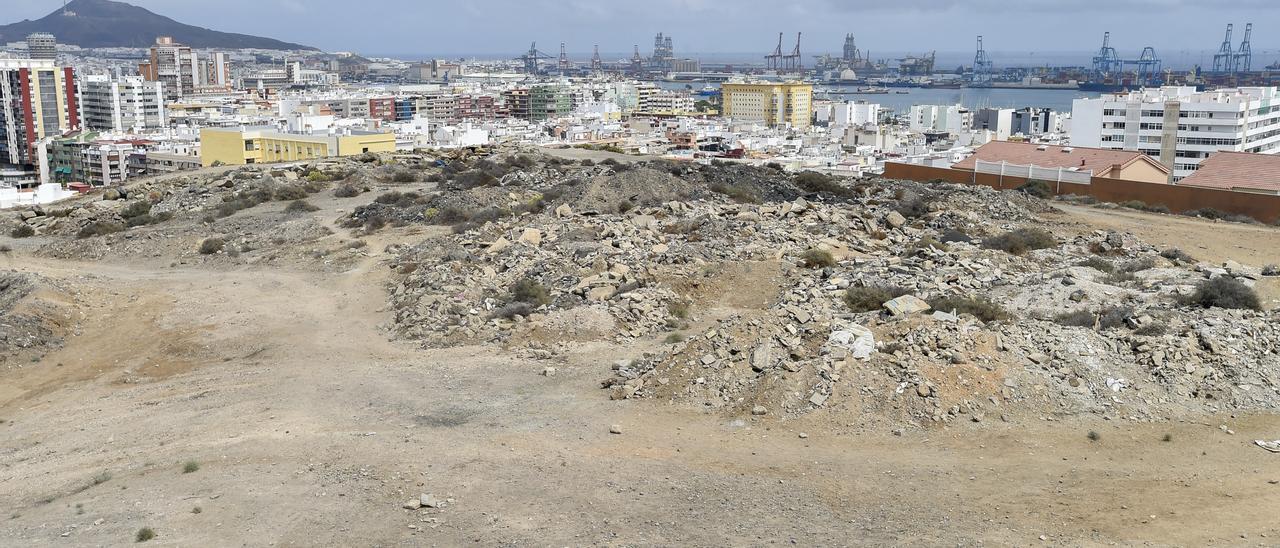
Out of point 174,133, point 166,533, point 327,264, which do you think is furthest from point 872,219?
point 174,133

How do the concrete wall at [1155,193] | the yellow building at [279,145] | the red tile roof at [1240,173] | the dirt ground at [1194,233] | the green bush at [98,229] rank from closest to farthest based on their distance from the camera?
the dirt ground at [1194,233], the concrete wall at [1155,193], the green bush at [98,229], the red tile roof at [1240,173], the yellow building at [279,145]

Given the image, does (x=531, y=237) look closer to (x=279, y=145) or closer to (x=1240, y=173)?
(x=1240, y=173)

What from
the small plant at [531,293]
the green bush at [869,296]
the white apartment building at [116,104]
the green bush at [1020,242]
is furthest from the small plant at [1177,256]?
the white apartment building at [116,104]

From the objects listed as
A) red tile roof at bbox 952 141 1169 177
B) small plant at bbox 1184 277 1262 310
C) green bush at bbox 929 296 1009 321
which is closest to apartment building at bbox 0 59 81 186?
red tile roof at bbox 952 141 1169 177

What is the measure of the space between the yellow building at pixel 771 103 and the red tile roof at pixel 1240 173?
355 ft

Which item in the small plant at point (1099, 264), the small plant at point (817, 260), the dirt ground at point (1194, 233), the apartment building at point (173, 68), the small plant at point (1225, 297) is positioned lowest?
the dirt ground at point (1194, 233)

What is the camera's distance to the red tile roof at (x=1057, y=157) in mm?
29719

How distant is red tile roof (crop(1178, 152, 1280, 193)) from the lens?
1079 inches

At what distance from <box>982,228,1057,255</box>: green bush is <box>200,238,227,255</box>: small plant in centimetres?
1451

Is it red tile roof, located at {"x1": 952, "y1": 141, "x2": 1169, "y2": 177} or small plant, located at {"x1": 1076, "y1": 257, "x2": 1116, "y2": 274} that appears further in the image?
red tile roof, located at {"x1": 952, "y1": 141, "x2": 1169, "y2": 177}

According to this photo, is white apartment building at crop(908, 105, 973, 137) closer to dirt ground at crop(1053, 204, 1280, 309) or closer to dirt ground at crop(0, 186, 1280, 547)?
dirt ground at crop(1053, 204, 1280, 309)

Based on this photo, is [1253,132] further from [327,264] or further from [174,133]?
[174,133]

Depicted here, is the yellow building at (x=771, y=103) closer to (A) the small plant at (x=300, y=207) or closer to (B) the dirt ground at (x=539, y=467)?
(A) the small plant at (x=300, y=207)

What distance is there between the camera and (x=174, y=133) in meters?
76.4
